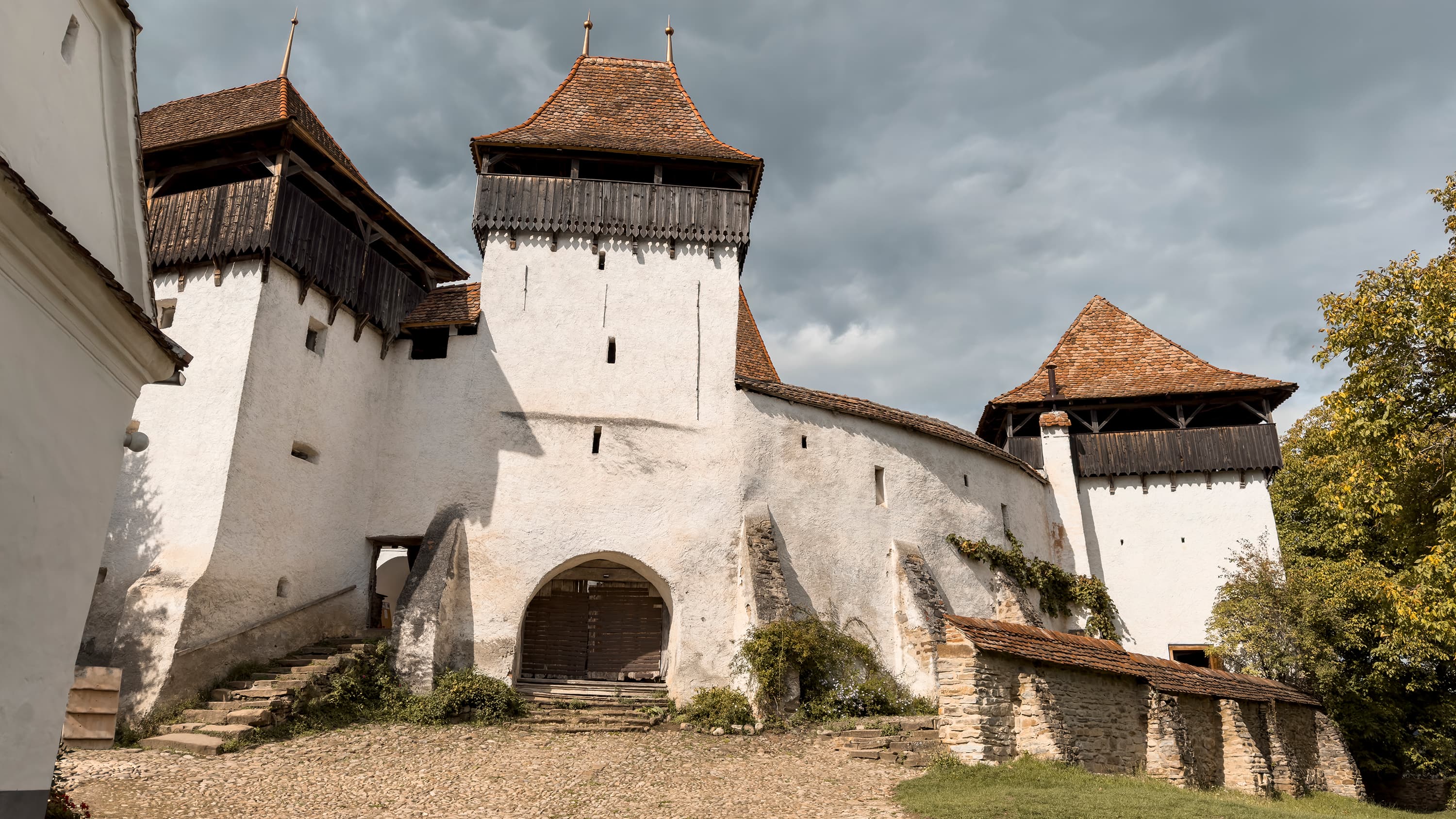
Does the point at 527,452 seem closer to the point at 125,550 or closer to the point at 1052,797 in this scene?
the point at 125,550

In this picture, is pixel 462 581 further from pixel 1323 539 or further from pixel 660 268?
pixel 1323 539

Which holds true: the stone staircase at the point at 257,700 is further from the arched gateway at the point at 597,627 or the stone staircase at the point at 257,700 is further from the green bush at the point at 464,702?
the arched gateway at the point at 597,627

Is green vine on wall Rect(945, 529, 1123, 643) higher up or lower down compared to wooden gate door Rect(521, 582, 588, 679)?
higher up

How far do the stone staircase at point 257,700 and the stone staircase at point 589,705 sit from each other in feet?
9.10

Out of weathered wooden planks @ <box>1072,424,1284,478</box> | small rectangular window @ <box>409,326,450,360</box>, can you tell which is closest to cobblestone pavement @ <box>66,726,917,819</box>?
small rectangular window @ <box>409,326,450,360</box>

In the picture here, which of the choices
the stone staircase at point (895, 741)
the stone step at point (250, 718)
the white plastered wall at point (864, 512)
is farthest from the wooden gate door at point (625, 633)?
the stone step at point (250, 718)

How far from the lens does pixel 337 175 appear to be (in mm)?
15938

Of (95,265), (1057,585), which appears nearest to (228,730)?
(95,265)

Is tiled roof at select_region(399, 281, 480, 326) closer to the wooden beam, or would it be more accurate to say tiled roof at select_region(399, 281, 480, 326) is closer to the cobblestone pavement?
the wooden beam

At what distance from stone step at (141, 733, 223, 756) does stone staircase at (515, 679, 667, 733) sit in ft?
12.5

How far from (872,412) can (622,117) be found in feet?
26.6

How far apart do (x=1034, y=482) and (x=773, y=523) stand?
25.9 feet

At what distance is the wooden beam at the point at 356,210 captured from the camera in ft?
49.1

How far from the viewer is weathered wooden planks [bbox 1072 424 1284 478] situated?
20.7 metres
